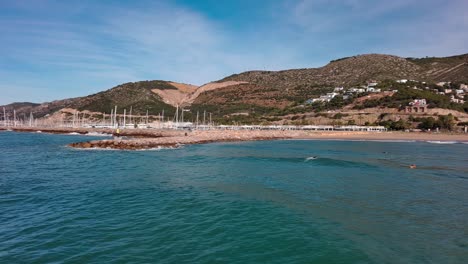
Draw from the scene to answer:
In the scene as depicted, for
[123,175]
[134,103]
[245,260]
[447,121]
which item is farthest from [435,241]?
[134,103]

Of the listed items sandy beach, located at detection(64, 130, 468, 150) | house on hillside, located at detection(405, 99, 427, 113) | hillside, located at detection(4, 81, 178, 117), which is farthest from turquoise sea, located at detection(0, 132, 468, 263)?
hillside, located at detection(4, 81, 178, 117)

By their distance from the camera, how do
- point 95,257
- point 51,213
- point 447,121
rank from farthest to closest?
point 447,121
point 51,213
point 95,257

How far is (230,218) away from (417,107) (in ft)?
306

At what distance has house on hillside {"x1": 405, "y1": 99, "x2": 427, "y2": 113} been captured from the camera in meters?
91.8

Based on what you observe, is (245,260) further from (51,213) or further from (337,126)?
(337,126)

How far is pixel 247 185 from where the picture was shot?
59.5 ft

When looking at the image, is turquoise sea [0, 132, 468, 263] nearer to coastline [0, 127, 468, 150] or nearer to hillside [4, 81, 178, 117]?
coastline [0, 127, 468, 150]

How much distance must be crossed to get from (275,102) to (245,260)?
129 meters

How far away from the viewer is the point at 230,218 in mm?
11906

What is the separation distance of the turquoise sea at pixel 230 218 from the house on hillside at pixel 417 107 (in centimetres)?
7841

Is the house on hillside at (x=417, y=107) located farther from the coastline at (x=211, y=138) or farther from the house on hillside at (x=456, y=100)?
the coastline at (x=211, y=138)

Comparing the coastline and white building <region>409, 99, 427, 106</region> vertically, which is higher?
white building <region>409, 99, 427, 106</region>

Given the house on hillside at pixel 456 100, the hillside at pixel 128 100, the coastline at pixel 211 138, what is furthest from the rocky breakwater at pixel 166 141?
the hillside at pixel 128 100

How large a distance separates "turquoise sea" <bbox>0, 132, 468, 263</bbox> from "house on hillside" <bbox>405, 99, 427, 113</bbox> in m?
78.4
